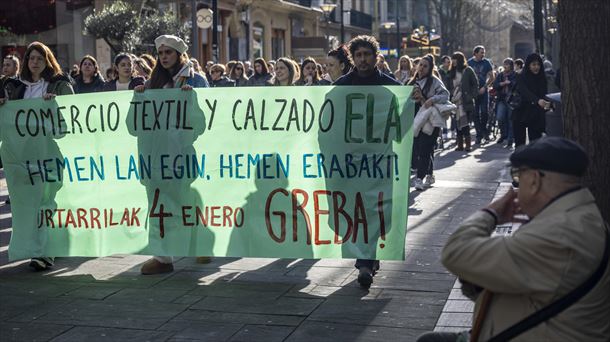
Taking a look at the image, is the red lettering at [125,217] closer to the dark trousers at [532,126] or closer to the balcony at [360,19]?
the dark trousers at [532,126]

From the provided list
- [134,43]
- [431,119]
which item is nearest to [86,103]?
[431,119]

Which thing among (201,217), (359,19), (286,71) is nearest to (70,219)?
(201,217)

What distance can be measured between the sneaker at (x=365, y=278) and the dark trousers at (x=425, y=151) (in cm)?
609

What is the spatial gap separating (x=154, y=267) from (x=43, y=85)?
187cm

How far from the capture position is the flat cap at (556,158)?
3.38m

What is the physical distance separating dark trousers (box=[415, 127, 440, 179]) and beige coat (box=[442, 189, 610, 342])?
31.9 ft

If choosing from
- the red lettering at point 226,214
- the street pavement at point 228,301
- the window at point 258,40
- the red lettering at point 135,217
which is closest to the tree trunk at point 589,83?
the street pavement at point 228,301

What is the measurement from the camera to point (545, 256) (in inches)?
128

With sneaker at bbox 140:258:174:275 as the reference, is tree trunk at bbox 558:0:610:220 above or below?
above

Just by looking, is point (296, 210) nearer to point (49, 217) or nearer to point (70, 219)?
point (70, 219)

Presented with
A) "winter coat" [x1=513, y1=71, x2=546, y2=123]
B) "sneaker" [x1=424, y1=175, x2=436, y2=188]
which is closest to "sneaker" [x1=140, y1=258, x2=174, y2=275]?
"sneaker" [x1=424, y1=175, x2=436, y2=188]

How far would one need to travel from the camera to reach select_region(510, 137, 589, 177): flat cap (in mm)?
3379

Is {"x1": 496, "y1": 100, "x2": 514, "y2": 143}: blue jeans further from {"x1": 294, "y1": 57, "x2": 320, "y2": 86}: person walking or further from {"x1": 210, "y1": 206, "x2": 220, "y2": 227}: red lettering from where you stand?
{"x1": 210, "y1": 206, "x2": 220, "y2": 227}: red lettering

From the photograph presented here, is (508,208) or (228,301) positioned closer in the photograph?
(508,208)
